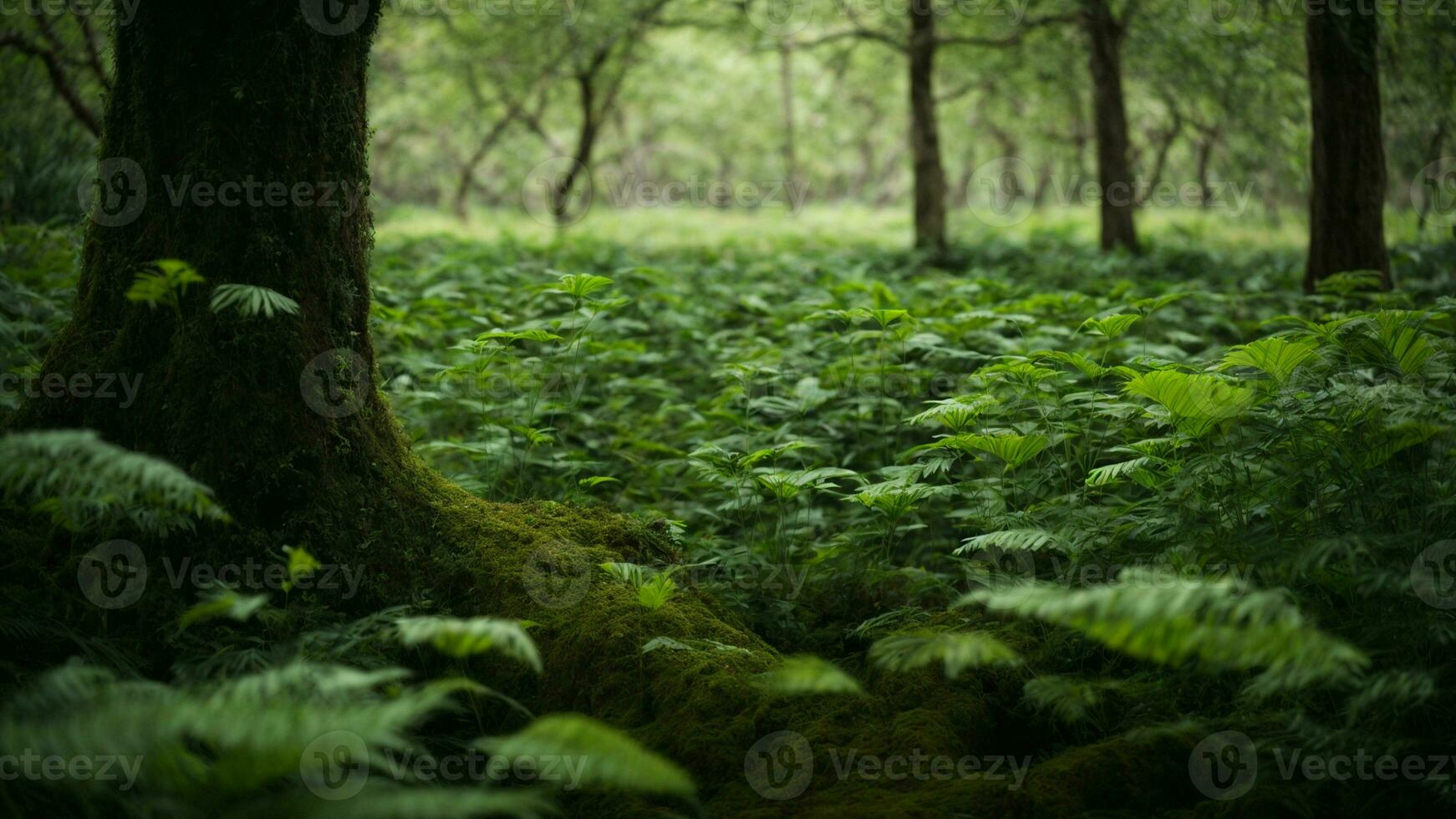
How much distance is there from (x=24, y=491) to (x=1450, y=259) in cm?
1081

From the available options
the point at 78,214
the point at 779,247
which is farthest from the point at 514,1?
the point at 78,214

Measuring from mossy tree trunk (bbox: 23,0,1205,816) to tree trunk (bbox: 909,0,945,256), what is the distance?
343 inches

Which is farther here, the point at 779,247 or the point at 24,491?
the point at 779,247

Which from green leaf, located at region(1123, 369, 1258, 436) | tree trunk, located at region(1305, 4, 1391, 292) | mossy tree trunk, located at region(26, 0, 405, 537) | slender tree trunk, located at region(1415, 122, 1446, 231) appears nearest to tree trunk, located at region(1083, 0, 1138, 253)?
slender tree trunk, located at region(1415, 122, 1446, 231)

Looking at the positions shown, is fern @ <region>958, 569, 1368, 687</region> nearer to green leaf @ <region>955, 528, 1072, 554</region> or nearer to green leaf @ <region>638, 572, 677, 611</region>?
green leaf @ <region>955, 528, 1072, 554</region>

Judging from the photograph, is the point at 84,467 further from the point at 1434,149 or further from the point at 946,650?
the point at 1434,149

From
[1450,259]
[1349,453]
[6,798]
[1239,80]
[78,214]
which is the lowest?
[6,798]

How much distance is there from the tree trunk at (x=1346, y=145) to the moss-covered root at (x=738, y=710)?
530 cm

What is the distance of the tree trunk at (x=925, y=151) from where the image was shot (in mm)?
10914

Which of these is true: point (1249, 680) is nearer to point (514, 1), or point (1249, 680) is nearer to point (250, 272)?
point (250, 272)

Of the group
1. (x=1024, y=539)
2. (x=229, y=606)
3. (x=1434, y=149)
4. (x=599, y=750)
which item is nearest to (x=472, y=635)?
(x=599, y=750)

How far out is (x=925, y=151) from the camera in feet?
36.8

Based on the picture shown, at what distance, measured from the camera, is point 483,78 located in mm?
17594

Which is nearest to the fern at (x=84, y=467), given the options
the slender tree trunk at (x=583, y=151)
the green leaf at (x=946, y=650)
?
the green leaf at (x=946, y=650)
